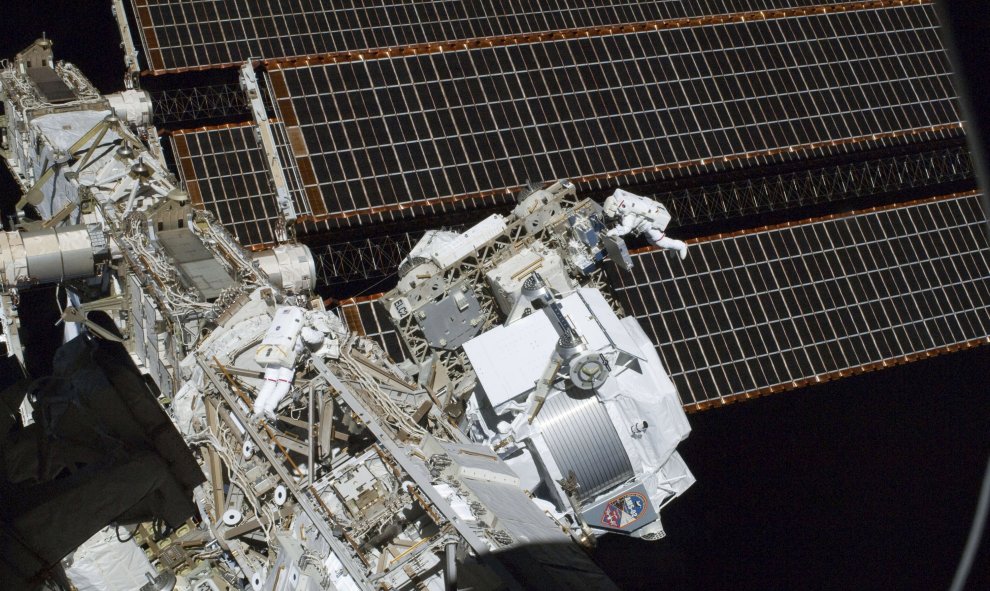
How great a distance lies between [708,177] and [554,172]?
2.92m

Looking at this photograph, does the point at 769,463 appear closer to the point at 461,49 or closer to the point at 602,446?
the point at 602,446

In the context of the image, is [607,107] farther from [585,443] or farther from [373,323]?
[585,443]

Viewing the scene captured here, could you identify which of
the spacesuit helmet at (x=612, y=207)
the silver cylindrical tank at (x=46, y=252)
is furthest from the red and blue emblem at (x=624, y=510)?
the silver cylindrical tank at (x=46, y=252)

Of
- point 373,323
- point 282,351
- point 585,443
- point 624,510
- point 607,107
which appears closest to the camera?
point 282,351

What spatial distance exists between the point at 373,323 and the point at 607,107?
19.4 ft

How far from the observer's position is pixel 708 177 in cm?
1786

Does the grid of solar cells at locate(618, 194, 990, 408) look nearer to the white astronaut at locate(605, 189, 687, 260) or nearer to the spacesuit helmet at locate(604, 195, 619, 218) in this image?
the white astronaut at locate(605, 189, 687, 260)

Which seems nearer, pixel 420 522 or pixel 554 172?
pixel 420 522

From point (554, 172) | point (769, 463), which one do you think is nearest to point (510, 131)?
point (554, 172)

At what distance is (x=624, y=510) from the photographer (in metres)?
12.8

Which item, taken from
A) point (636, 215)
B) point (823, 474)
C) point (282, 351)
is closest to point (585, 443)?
point (636, 215)

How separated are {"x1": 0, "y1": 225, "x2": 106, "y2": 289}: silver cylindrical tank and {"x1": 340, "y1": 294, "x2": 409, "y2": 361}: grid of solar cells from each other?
4.05 metres

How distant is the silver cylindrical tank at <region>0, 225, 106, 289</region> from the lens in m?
12.6

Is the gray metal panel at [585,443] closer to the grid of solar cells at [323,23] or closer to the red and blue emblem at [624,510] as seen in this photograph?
the red and blue emblem at [624,510]
